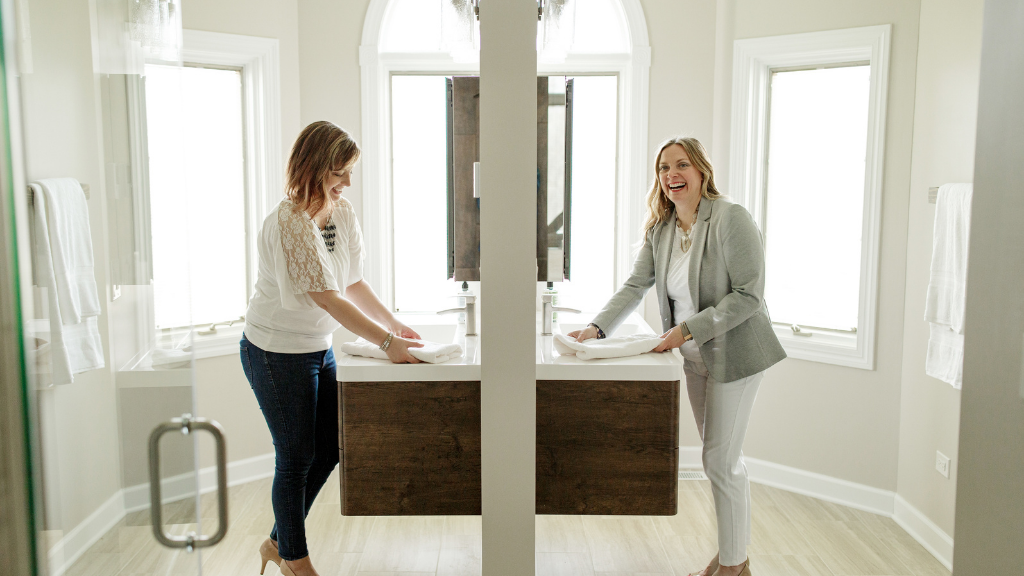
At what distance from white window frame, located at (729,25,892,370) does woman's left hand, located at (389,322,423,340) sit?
1.54m

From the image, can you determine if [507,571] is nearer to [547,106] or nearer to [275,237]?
[275,237]

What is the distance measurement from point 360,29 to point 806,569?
287 cm

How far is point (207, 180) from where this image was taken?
3033mm

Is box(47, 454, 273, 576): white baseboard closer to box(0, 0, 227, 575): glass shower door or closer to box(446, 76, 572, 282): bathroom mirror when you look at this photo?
box(0, 0, 227, 575): glass shower door

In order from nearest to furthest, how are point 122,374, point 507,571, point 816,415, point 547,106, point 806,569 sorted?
point 122,374, point 507,571, point 547,106, point 806,569, point 816,415

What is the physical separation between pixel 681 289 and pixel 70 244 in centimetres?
168

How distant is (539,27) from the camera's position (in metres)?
2.25

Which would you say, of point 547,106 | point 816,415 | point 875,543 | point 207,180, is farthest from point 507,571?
point 207,180

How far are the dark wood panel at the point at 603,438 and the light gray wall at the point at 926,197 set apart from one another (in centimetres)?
122

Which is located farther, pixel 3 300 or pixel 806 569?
pixel 806 569

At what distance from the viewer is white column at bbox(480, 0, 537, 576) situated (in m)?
1.31

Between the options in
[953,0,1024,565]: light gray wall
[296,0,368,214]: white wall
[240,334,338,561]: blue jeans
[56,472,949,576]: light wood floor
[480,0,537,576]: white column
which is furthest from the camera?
[296,0,368,214]: white wall

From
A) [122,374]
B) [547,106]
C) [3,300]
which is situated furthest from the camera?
[547,106]

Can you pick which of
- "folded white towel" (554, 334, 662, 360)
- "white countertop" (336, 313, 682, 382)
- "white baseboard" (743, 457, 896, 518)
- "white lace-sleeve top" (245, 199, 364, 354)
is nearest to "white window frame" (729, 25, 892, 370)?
"white baseboard" (743, 457, 896, 518)
